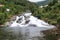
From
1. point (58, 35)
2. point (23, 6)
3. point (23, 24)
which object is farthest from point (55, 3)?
point (58, 35)

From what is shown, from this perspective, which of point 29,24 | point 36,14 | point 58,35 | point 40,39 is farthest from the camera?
point 36,14

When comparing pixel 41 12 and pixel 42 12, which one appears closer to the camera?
pixel 41 12

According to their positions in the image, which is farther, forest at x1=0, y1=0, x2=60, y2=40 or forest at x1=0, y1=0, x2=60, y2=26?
forest at x1=0, y1=0, x2=60, y2=26

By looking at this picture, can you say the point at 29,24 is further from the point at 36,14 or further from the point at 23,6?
the point at 23,6

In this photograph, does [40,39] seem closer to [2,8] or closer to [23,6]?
[2,8]

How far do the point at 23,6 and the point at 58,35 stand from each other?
36.4 metres

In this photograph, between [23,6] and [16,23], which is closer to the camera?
[16,23]

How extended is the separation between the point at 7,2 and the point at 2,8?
9.12m

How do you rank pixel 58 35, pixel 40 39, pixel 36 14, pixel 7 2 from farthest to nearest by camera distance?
pixel 7 2, pixel 36 14, pixel 58 35, pixel 40 39

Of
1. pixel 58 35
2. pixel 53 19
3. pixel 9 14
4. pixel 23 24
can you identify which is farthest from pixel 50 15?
pixel 58 35

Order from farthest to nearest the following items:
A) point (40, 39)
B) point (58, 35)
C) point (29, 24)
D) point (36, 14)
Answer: point (36, 14), point (29, 24), point (58, 35), point (40, 39)

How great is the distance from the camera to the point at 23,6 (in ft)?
234

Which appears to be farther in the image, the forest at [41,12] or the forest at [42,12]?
the forest at [42,12]

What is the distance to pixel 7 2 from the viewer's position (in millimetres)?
68562
